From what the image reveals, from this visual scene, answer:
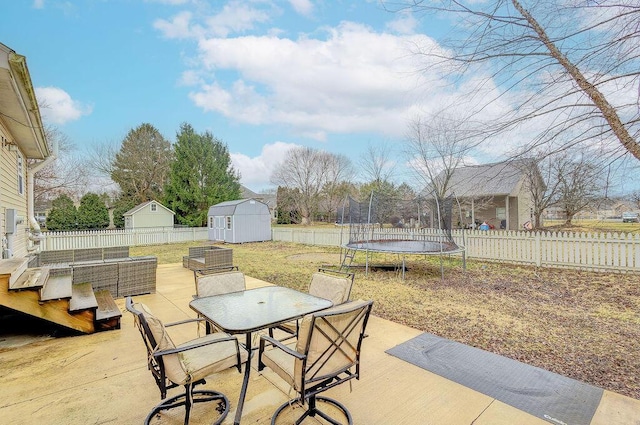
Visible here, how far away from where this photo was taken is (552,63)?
248 centimetres

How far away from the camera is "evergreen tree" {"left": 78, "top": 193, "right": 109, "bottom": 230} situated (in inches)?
859

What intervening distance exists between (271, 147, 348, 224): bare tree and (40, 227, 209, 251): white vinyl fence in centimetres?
1571

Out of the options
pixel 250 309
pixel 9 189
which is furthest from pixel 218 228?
pixel 250 309

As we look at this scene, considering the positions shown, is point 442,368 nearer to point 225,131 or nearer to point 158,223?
point 158,223

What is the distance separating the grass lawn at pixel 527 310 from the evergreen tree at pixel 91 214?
Answer: 19.5 m

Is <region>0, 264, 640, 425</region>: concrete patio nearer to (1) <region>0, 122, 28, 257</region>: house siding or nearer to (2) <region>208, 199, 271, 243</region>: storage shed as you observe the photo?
(1) <region>0, 122, 28, 257</region>: house siding

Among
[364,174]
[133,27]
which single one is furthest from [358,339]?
[364,174]

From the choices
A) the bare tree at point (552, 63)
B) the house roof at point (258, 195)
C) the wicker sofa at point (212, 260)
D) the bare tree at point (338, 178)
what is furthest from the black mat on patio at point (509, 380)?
the house roof at point (258, 195)

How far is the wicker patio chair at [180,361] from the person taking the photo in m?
2.00

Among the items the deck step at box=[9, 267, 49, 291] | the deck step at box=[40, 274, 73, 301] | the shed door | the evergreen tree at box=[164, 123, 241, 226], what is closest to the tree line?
the evergreen tree at box=[164, 123, 241, 226]

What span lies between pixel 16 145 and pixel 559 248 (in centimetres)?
1352

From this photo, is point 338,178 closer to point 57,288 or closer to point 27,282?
point 57,288

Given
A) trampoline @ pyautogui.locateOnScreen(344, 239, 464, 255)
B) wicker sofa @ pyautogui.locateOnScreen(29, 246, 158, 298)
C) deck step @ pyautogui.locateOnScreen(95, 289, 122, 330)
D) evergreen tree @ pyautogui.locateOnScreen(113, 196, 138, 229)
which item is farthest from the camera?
evergreen tree @ pyautogui.locateOnScreen(113, 196, 138, 229)

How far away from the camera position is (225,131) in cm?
2598
